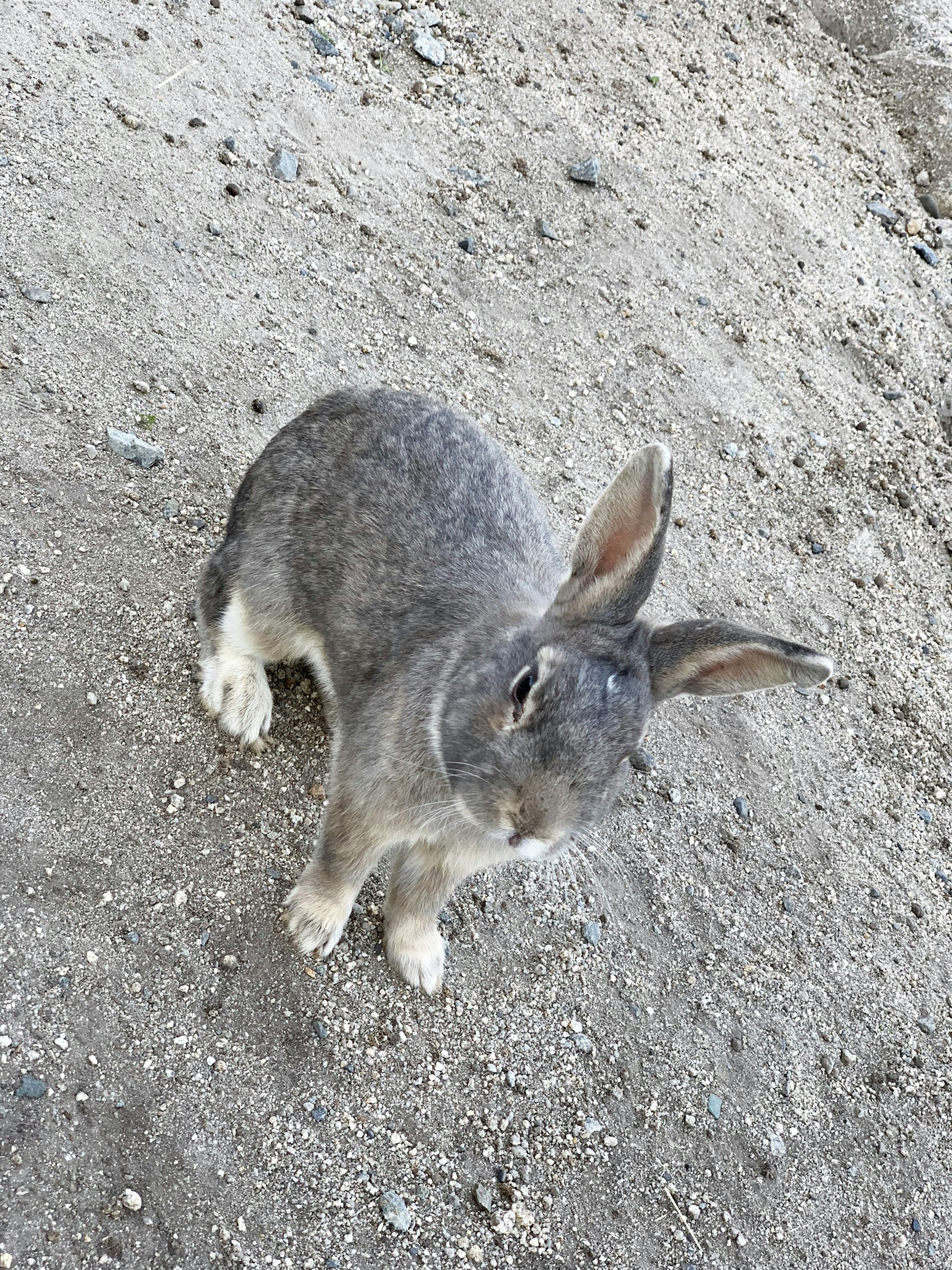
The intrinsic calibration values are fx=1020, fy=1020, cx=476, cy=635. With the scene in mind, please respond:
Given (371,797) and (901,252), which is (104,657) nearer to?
(371,797)

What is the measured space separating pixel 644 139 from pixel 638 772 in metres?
5.56

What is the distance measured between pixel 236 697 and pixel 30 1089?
66.8 inches

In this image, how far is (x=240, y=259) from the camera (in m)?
6.05

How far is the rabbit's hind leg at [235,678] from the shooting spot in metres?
4.46

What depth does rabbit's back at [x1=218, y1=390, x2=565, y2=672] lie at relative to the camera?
4.04m

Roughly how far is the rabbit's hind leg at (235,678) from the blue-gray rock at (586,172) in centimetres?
483

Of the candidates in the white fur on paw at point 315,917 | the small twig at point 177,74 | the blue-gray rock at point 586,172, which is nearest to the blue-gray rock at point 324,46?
the small twig at point 177,74

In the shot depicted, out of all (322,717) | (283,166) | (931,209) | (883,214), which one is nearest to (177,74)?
(283,166)

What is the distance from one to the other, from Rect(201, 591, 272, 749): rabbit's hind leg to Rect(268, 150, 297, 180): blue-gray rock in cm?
335

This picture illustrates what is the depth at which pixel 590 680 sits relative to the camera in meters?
3.15

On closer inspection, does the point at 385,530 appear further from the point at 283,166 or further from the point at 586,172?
the point at 586,172

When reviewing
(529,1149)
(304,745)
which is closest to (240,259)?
(304,745)

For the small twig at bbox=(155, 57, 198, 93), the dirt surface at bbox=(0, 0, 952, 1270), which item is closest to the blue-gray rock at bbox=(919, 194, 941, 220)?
the dirt surface at bbox=(0, 0, 952, 1270)

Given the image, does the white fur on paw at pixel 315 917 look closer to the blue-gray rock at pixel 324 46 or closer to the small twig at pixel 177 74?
the small twig at pixel 177 74
